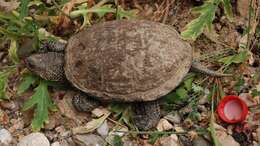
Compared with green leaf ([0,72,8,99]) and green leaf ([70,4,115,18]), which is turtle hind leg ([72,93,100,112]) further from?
green leaf ([70,4,115,18])

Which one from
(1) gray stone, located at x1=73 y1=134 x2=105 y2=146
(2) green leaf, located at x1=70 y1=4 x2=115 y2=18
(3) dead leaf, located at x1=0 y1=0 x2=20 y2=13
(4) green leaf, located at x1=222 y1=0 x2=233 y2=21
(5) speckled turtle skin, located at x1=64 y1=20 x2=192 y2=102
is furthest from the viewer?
(3) dead leaf, located at x1=0 y1=0 x2=20 y2=13

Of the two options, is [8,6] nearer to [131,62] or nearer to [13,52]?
[13,52]

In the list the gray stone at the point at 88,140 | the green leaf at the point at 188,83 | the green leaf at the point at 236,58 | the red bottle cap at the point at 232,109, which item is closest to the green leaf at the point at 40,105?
the gray stone at the point at 88,140

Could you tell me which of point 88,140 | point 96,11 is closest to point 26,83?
point 88,140

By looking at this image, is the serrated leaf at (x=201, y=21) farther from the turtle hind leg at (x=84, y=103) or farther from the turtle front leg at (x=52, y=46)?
the turtle front leg at (x=52, y=46)

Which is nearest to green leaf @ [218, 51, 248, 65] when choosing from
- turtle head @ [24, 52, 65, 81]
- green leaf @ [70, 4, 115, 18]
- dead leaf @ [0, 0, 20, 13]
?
green leaf @ [70, 4, 115, 18]
